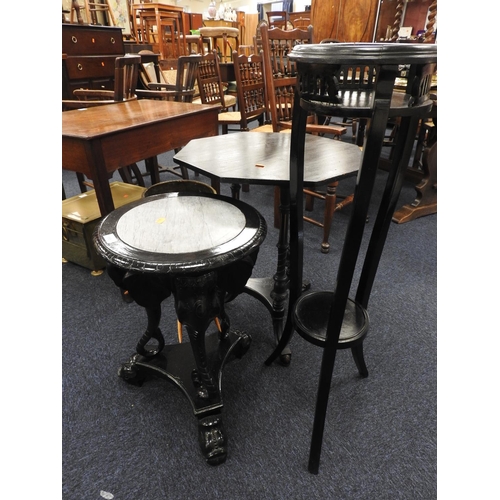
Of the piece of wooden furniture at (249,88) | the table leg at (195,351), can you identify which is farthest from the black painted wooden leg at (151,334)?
the piece of wooden furniture at (249,88)

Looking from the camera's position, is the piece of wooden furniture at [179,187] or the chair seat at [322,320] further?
the piece of wooden furniture at [179,187]

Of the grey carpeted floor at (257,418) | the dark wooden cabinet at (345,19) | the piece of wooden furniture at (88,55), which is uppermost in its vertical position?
the dark wooden cabinet at (345,19)

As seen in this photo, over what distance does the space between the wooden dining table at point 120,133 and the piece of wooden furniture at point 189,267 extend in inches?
19.0

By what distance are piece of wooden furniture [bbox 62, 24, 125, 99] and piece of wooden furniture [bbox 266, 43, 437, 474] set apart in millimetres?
2935

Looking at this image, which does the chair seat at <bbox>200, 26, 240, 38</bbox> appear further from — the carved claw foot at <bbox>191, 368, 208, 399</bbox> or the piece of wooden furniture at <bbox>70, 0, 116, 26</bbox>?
the carved claw foot at <bbox>191, 368, 208, 399</bbox>

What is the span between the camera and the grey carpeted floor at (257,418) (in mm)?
991

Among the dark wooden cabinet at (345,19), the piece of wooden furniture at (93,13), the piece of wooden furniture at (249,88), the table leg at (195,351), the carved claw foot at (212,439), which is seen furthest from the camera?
the dark wooden cabinet at (345,19)

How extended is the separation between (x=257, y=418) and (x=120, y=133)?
127cm

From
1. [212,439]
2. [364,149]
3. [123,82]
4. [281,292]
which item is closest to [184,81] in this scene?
A: [123,82]

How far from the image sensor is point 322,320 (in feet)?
3.61

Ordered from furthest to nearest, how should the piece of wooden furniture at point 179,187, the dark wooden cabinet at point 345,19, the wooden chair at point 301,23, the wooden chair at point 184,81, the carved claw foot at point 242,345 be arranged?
the wooden chair at point 301,23 < the dark wooden cabinet at point 345,19 < the wooden chair at point 184,81 < the piece of wooden furniture at point 179,187 < the carved claw foot at point 242,345

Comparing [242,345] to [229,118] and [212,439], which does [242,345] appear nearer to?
[212,439]

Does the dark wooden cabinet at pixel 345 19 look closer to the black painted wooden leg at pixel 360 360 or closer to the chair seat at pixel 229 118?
the chair seat at pixel 229 118

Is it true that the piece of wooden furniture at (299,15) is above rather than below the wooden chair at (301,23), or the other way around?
above
